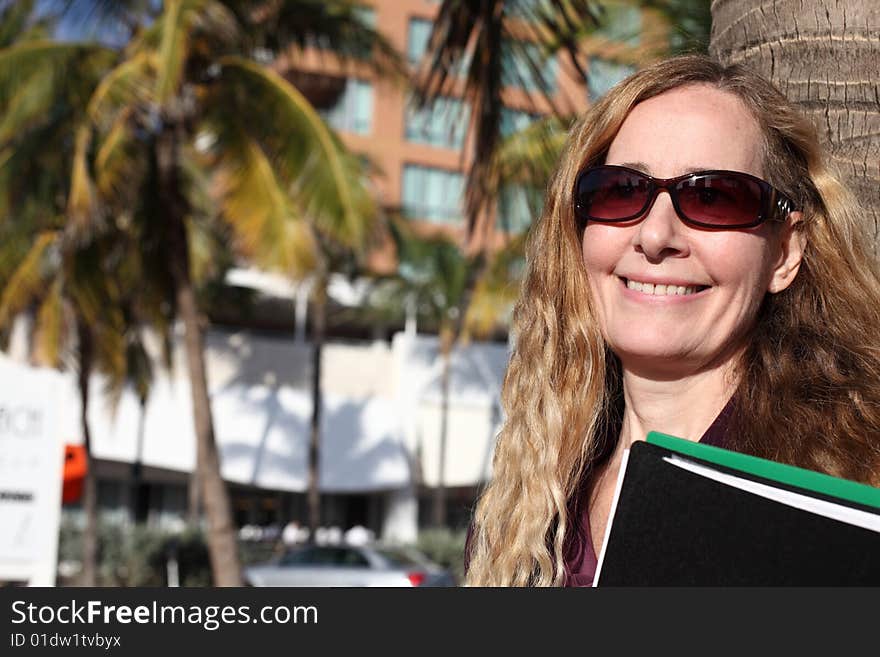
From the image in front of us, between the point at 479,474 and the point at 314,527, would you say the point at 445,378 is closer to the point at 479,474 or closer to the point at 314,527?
the point at 479,474

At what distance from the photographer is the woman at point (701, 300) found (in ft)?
5.49

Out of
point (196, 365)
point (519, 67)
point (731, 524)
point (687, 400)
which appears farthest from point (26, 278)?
point (731, 524)

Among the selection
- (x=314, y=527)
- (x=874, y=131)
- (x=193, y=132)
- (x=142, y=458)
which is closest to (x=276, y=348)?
(x=142, y=458)

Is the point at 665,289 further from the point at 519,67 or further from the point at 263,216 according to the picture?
the point at 263,216

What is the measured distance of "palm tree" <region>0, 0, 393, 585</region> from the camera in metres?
11.2

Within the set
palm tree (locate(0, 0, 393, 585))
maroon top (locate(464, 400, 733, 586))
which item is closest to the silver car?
palm tree (locate(0, 0, 393, 585))

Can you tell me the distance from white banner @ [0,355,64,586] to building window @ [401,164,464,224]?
33.5 metres

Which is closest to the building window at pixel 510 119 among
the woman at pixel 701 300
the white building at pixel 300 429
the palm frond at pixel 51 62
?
the woman at pixel 701 300

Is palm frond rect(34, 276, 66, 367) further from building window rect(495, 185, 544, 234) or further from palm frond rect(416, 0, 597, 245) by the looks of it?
palm frond rect(416, 0, 597, 245)

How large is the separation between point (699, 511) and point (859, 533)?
0.19 m

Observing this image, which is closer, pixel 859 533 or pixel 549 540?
pixel 859 533

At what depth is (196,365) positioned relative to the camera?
1247cm

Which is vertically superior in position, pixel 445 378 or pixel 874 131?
pixel 874 131

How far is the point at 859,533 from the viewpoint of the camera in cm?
95
